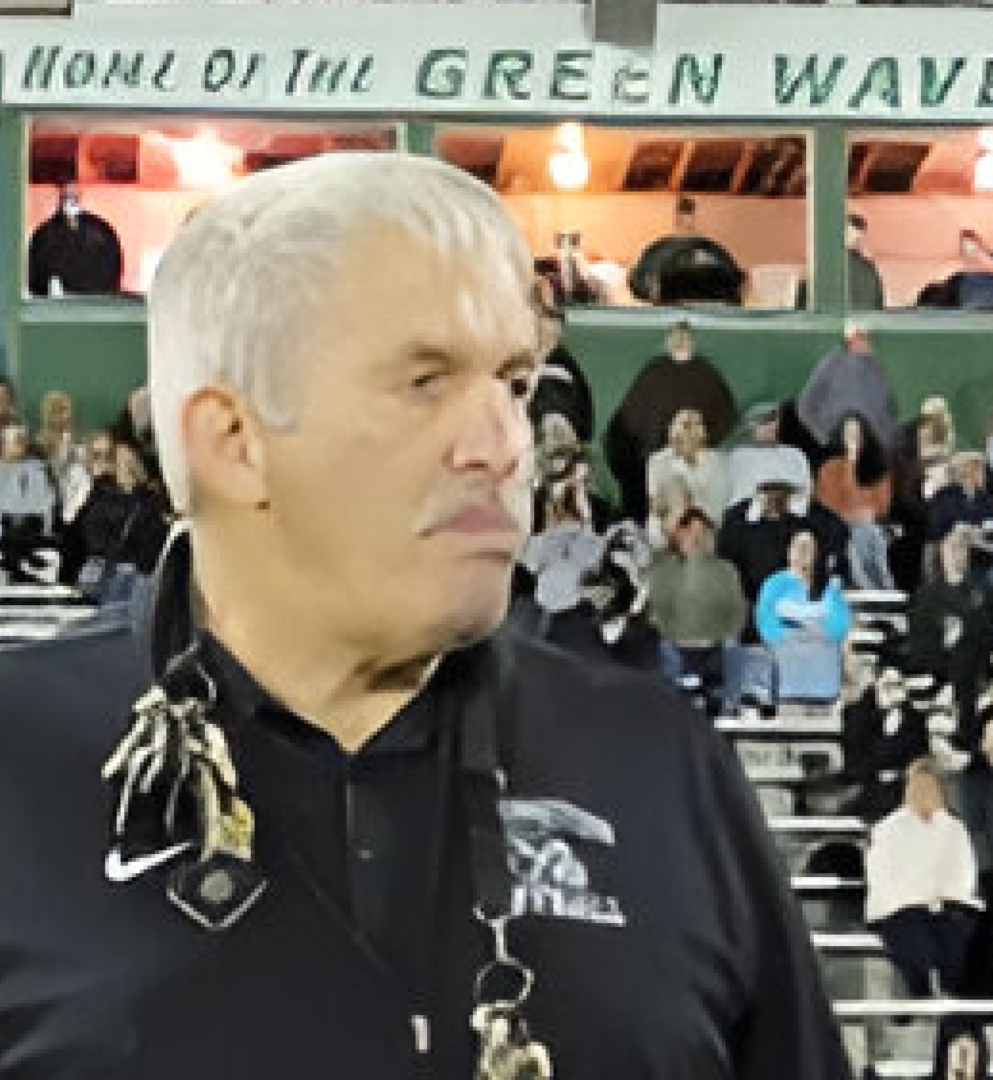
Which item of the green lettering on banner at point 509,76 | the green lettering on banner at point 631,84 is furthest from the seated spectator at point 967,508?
the green lettering on banner at point 509,76

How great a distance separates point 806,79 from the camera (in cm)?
975

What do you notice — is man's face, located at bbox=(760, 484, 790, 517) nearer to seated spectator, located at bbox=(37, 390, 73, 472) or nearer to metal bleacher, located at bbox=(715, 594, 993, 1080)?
metal bleacher, located at bbox=(715, 594, 993, 1080)

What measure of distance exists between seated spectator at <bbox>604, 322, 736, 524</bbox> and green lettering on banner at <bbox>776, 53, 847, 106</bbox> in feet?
2.85

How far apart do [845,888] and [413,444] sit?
7.36 meters

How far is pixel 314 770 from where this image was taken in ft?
3.33

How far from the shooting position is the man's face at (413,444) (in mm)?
977

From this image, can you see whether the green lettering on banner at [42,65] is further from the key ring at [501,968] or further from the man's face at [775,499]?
the key ring at [501,968]

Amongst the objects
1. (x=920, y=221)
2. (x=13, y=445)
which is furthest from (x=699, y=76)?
(x=13, y=445)

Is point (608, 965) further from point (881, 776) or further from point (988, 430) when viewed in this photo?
point (988, 430)

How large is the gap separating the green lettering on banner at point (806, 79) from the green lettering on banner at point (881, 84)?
9 centimetres

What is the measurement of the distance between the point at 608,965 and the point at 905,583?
8.58 metres

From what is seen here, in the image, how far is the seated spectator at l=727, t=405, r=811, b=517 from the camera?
31.9 feet

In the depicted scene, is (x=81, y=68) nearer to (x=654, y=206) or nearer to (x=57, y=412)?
(x=57, y=412)

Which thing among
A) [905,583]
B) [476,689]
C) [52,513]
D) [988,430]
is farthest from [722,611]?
[476,689]
